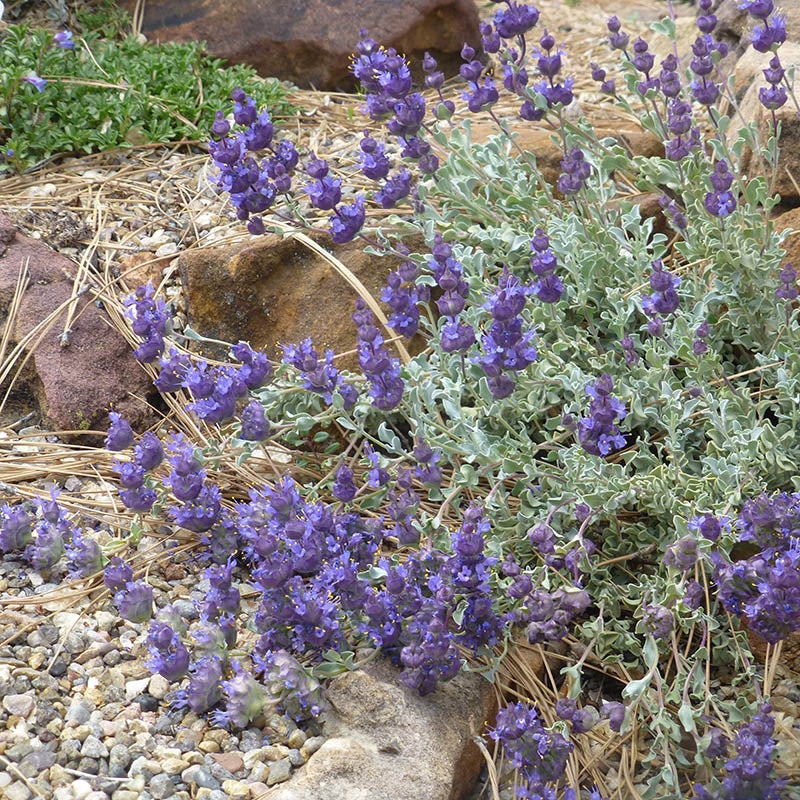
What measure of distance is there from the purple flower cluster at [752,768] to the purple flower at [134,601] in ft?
4.10

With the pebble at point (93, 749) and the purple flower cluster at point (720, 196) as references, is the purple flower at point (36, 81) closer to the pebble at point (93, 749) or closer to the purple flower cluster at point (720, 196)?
the purple flower cluster at point (720, 196)

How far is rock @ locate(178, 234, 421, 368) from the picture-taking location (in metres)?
3.63

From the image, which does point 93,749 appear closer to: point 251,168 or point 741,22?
point 251,168

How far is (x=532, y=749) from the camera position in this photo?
2201 mm

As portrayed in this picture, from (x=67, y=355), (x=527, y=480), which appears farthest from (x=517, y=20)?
(x=67, y=355)

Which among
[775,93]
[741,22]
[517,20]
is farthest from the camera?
[741,22]

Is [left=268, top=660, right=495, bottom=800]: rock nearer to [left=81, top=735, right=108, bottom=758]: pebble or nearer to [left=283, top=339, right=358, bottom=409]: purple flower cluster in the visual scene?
[left=81, top=735, right=108, bottom=758]: pebble

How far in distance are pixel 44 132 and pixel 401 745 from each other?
3.20 m

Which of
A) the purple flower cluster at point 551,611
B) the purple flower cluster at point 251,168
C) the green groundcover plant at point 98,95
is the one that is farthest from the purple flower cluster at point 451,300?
the green groundcover plant at point 98,95

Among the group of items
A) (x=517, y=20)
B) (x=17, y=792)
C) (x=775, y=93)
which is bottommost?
(x=17, y=792)

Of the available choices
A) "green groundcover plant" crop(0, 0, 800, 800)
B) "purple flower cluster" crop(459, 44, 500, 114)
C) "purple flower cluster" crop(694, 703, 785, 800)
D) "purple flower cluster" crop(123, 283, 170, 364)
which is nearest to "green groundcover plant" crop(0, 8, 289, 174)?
Answer: "green groundcover plant" crop(0, 0, 800, 800)

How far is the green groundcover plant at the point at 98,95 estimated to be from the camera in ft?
14.8

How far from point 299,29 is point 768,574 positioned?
4.11 meters

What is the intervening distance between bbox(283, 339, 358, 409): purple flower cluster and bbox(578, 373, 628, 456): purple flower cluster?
579mm
